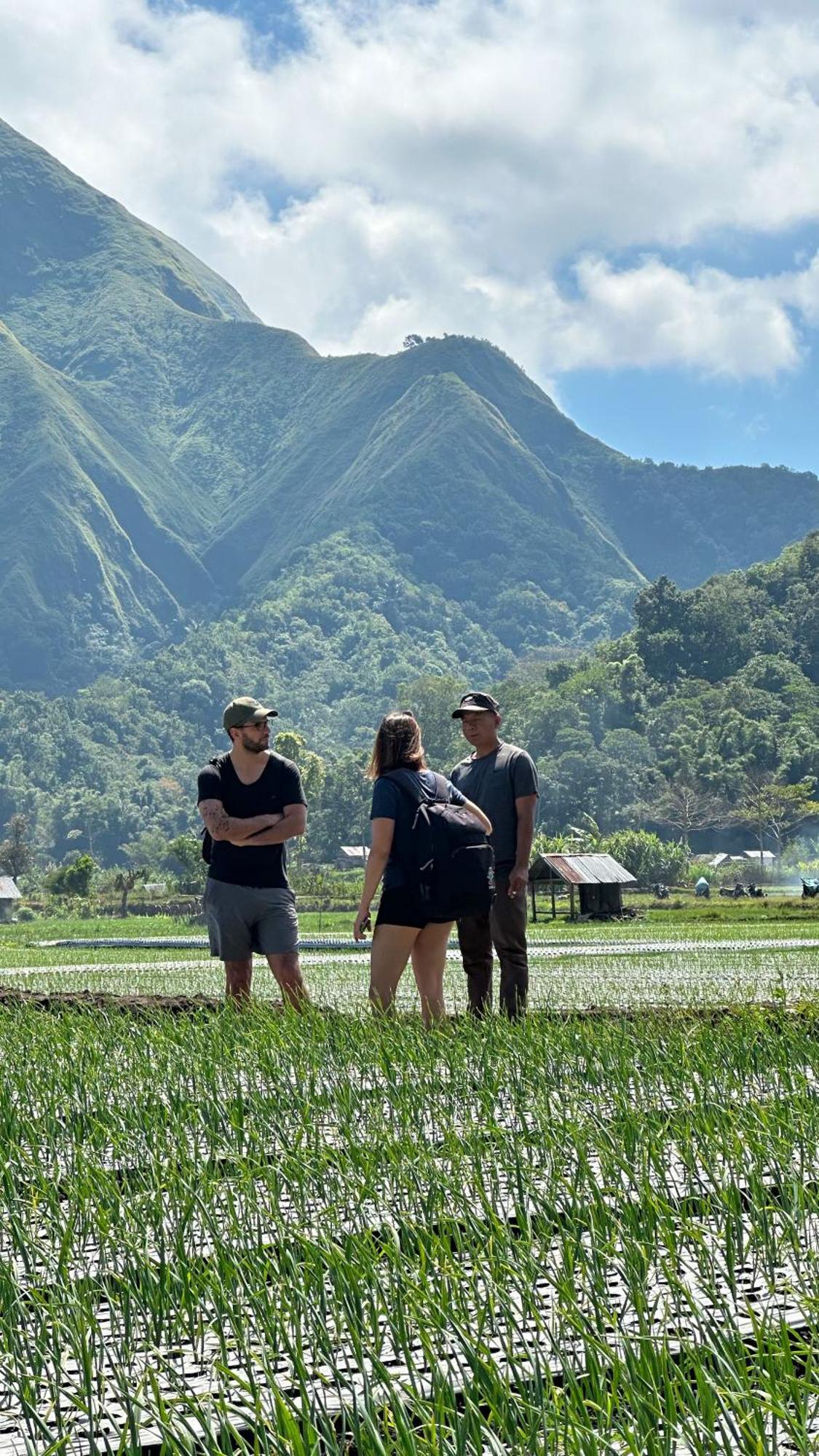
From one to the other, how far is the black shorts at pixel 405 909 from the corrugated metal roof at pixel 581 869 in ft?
97.6

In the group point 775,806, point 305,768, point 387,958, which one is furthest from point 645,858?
point 387,958

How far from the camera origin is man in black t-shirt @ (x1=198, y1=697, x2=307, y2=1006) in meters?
7.86

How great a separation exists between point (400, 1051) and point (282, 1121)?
1.27 meters

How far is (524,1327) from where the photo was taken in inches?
118

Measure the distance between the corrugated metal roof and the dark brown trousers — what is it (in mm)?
28766

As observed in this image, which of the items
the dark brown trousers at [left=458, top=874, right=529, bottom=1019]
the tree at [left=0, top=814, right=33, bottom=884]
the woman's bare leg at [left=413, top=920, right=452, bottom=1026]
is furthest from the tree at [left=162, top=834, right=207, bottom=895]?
the woman's bare leg at [left=413, top=920, right=452, bottom=1026]

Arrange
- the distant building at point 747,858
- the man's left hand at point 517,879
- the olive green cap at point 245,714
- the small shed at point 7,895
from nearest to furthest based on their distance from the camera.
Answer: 1. the olive green cap at point 245,714
2. the man's left hand at point 517,879
3. the small shed at point 7,895
4. the distant building at point 747,858

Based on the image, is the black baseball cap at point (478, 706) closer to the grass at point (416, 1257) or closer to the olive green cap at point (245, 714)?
the olive green cap at point (245, 714)

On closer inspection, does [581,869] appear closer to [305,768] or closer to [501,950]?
[501,950]

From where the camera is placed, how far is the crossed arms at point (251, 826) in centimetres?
778

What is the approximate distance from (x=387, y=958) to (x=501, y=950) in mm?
976

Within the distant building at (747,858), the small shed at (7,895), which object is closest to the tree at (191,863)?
the small shed at (7,895)

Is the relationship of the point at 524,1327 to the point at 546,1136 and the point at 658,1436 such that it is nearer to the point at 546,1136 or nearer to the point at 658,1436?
the point at 658,1436

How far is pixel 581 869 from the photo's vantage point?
124ft
